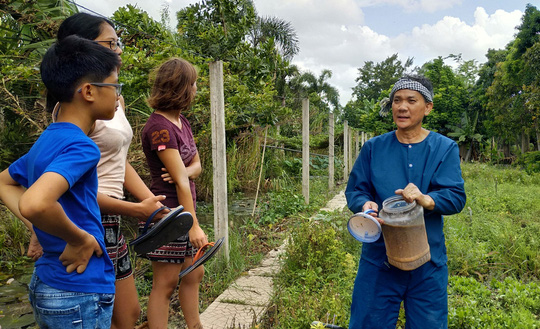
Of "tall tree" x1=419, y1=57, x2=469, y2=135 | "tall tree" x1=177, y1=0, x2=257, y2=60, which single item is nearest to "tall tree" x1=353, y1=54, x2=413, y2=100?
"tall tree" x1=419, y1=57, x2=469, y2=135

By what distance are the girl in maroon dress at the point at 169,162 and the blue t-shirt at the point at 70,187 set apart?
783 mm

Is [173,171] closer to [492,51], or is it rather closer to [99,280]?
[99,280]

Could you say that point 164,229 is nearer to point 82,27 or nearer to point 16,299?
point 82,27

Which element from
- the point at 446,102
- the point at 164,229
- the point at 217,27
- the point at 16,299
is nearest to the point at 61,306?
the point at 164,229

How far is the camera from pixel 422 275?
2.02 m

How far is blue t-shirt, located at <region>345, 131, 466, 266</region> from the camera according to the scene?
79.5 inches

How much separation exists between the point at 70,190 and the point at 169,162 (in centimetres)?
90

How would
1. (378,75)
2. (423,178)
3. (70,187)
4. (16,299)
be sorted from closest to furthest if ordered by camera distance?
(70,187), (423,178), (16,299), (378,75)

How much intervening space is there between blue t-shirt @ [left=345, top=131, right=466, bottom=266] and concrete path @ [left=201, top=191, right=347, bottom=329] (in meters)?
1.15

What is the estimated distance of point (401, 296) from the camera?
2100 mm

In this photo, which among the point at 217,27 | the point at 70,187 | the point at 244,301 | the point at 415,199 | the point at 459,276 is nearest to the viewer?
the point at 70,187

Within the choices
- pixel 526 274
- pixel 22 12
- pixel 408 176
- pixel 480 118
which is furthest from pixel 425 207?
pixel 480 118

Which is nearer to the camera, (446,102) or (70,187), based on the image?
(70,187)

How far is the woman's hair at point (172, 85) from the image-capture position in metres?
2.32
